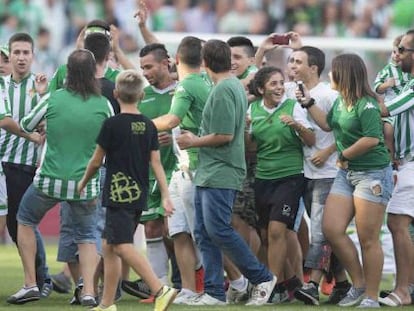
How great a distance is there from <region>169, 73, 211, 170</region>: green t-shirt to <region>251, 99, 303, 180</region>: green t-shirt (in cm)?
60

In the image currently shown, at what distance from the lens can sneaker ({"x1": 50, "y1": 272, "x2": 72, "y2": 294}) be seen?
42.8 ft

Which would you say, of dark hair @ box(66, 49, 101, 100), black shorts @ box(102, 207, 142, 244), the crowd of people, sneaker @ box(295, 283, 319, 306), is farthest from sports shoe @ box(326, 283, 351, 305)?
dark hair @ box(66, 49, 101, 100)

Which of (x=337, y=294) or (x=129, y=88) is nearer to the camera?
(x=129, y=88)

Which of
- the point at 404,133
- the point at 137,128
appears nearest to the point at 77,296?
the point at 137,128

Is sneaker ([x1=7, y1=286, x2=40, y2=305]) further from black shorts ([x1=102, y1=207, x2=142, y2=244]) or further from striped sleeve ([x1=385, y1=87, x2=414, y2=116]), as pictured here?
striped sleeve ([x1=385, y1=87, x2=414, y2=116])

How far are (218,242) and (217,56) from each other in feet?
4.76

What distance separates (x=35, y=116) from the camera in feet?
35.7

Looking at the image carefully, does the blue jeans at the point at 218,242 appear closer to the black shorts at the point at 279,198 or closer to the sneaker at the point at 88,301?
the black shorts at the point at 279,198

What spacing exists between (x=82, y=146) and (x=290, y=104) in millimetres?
2025

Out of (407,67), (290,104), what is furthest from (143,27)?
(407,67)

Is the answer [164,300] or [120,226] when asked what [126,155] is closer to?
[120,226]

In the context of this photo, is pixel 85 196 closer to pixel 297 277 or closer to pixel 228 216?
pixel 228 216

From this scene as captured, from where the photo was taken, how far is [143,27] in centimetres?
1295

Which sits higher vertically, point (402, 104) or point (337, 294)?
point (402, 104)
